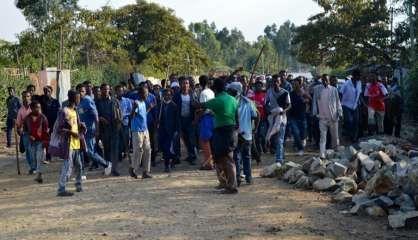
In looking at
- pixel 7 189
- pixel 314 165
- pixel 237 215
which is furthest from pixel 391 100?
pixel 7 189

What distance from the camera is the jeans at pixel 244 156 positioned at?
30.5ft

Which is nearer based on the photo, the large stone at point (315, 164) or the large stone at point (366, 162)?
the large stone at point (366, 162)

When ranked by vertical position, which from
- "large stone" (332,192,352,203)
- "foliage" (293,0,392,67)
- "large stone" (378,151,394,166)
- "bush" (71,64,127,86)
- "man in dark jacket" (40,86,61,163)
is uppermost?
"foliage" (293,0,392,67)

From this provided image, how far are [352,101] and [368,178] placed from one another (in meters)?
4.76

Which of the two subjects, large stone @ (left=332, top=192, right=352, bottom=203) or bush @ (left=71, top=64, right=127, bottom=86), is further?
bush @ (left=71, top=64, right=127, bottom=86)

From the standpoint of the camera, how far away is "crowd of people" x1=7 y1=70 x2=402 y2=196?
9094 millimetres

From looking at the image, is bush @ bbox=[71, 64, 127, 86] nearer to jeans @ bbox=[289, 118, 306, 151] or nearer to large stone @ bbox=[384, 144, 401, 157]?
jeans @ bbox=[289, 118, 306, 151]

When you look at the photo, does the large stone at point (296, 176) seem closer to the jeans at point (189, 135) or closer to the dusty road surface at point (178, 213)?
the dusty road surface at point (178, 213)

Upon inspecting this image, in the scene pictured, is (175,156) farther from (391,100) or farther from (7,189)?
(391,100)

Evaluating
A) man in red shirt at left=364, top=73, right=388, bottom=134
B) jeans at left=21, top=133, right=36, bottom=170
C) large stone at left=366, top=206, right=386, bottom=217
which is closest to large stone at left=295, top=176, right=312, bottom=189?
large stone at left=366, top=206, right=386, bottom=217

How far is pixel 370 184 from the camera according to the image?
7965mm

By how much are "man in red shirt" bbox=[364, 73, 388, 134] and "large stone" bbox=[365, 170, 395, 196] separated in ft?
20.2

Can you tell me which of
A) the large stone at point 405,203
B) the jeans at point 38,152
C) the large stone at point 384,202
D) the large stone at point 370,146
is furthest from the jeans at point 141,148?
the large stone at point 405,203

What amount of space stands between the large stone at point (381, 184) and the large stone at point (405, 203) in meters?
0.36
